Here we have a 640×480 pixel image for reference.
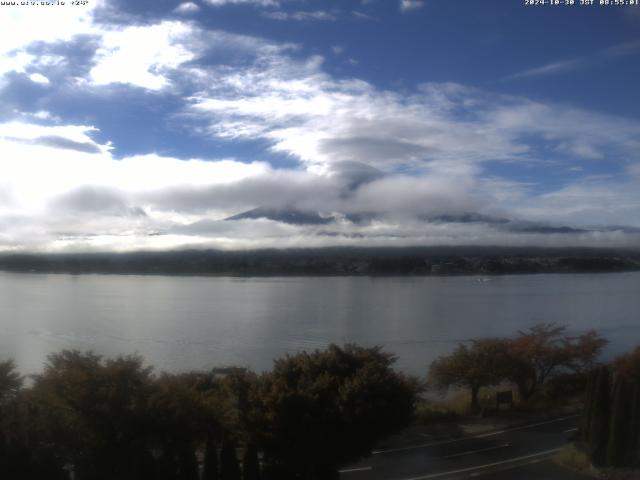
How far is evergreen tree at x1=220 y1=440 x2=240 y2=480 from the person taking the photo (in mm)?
8102

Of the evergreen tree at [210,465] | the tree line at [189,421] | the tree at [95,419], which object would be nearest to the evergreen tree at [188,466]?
the tree line at [189,421]

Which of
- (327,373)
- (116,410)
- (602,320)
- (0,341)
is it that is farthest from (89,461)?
(602,320)

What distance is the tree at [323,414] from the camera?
8.60 m

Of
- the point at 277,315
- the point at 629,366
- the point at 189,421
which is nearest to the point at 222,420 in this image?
the point at 189,421

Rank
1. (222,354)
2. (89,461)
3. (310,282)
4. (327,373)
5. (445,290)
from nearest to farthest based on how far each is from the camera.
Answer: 1. (89,461)
2. (327,373)
3. (222,354)
4. (445,290)
5. (310,282)

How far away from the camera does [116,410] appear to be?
26.8 feet

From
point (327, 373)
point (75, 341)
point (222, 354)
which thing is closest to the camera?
point (327, 373)

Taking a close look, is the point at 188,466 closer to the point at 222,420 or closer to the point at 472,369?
the point at 222,420

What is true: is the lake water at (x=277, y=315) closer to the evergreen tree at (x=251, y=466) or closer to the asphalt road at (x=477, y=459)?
the asphalt road at (x=477, y=459)

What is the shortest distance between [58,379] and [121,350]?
17.2 meters

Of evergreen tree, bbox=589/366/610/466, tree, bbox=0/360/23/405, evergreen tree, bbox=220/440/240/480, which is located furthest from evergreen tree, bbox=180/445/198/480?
evergreen tree, bbox=589/366/610/466

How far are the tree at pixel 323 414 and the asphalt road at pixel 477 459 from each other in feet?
2.48

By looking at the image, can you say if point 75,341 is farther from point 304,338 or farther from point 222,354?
point 304,338

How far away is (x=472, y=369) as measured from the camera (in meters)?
15.6
